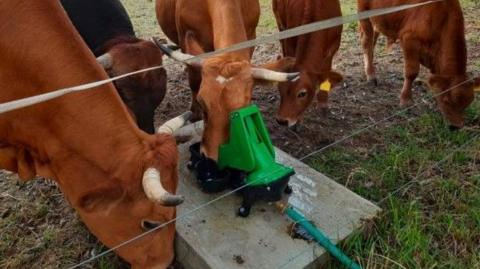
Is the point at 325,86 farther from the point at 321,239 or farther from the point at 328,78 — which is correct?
the point at 321,239

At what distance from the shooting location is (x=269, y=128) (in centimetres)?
492

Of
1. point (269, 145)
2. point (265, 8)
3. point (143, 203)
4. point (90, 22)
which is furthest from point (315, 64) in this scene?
point (265, 8)

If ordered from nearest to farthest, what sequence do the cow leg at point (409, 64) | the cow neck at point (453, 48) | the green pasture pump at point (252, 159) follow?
the green pasture pump at point (252, 159) → the cow neck at point (453, 48) → the cow leg at point (409, 64)

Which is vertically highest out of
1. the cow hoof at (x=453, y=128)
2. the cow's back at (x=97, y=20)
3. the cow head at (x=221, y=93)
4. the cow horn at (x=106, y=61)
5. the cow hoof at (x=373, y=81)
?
the cow's back at (x=97, y=20)

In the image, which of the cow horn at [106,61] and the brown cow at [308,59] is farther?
the brown cow at [308,59]

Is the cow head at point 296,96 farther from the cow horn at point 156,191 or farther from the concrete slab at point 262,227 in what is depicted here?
the cow horn at point 156,191

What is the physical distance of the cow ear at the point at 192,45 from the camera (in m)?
4.31

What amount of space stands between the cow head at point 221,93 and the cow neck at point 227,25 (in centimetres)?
25

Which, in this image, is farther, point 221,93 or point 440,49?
point 440,49

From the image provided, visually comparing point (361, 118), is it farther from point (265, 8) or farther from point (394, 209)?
point (265, 8)

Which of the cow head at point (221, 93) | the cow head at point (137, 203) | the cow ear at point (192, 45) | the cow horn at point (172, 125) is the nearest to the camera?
the cow head at point (137, 203)

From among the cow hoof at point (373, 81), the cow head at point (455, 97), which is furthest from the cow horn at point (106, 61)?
the cow hoof at point (373, 81)

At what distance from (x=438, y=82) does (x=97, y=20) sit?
11.0 feet

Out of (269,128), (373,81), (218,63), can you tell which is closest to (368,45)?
(373,81)
